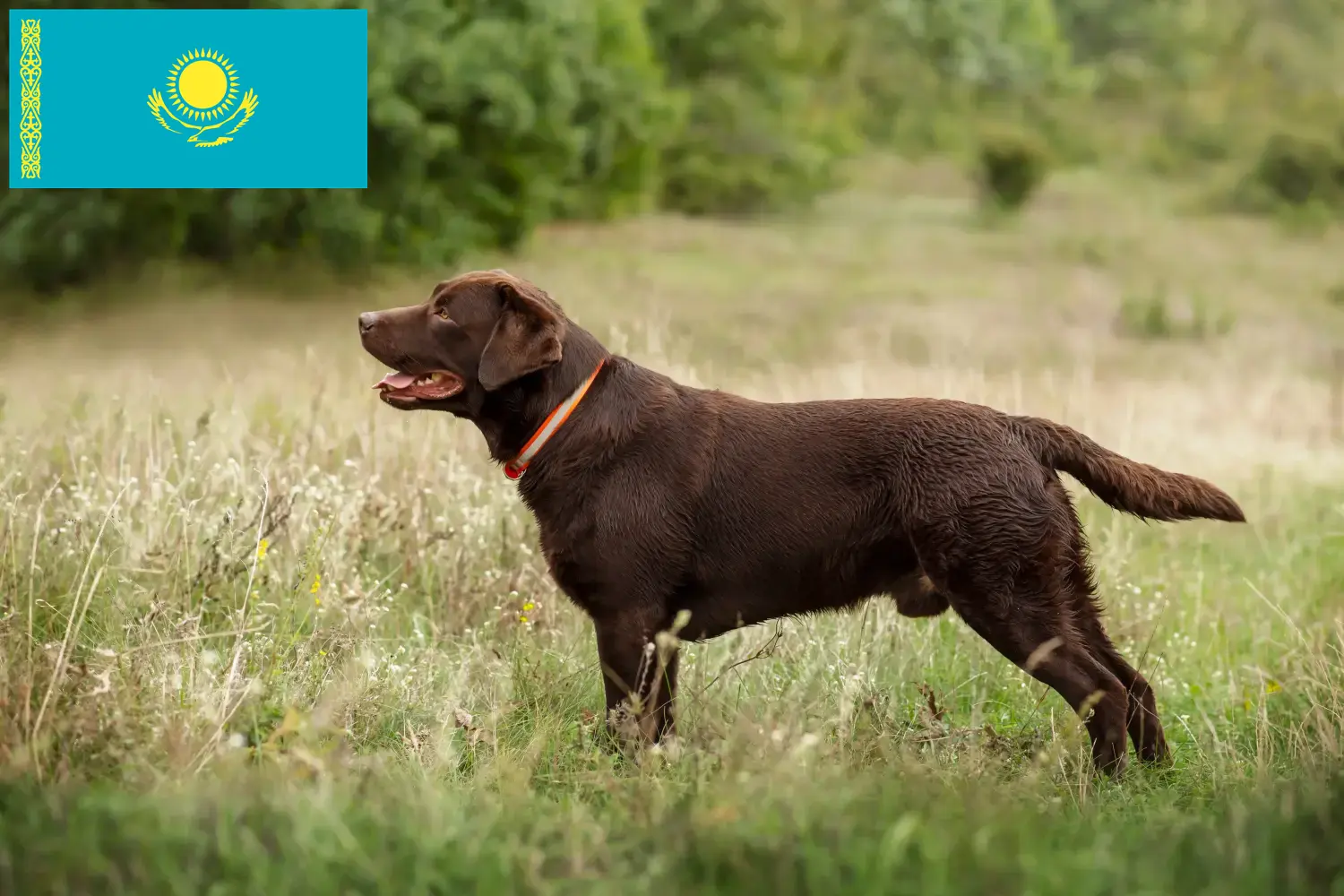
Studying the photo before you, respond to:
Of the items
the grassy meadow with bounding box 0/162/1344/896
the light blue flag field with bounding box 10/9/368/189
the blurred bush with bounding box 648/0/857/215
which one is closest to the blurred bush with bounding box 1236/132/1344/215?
the blurred bush with bounding box 648/0/857/215

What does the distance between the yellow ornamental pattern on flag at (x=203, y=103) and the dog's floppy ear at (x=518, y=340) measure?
2.91m

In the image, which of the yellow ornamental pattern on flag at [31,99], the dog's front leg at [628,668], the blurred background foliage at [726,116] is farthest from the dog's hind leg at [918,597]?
the blurred background foliage at [726,116]

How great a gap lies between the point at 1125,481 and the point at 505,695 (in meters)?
2.15

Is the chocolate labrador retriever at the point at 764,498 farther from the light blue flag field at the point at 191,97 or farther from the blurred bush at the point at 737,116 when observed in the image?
the blurred bush at the point at 737,116

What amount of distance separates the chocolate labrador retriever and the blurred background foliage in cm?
1221

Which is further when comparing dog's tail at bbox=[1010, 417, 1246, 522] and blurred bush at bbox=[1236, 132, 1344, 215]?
blurred bush at bbox=[1236, 132, 1344, 215]

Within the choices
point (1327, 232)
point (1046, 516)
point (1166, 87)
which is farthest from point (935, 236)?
point (1046, 516)

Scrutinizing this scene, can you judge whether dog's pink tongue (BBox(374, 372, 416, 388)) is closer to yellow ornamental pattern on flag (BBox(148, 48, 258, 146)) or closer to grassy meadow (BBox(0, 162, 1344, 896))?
grassy meadow (BBox(0, 162, 1344, 896))

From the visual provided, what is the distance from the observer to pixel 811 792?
9.75 ft

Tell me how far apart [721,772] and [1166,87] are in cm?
3741

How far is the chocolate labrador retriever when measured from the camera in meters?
4.03

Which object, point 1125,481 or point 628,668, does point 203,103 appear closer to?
point 628,668

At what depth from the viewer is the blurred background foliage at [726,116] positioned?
17.4 m

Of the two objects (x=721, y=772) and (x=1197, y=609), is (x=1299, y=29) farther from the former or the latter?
(x=721, y=772)
